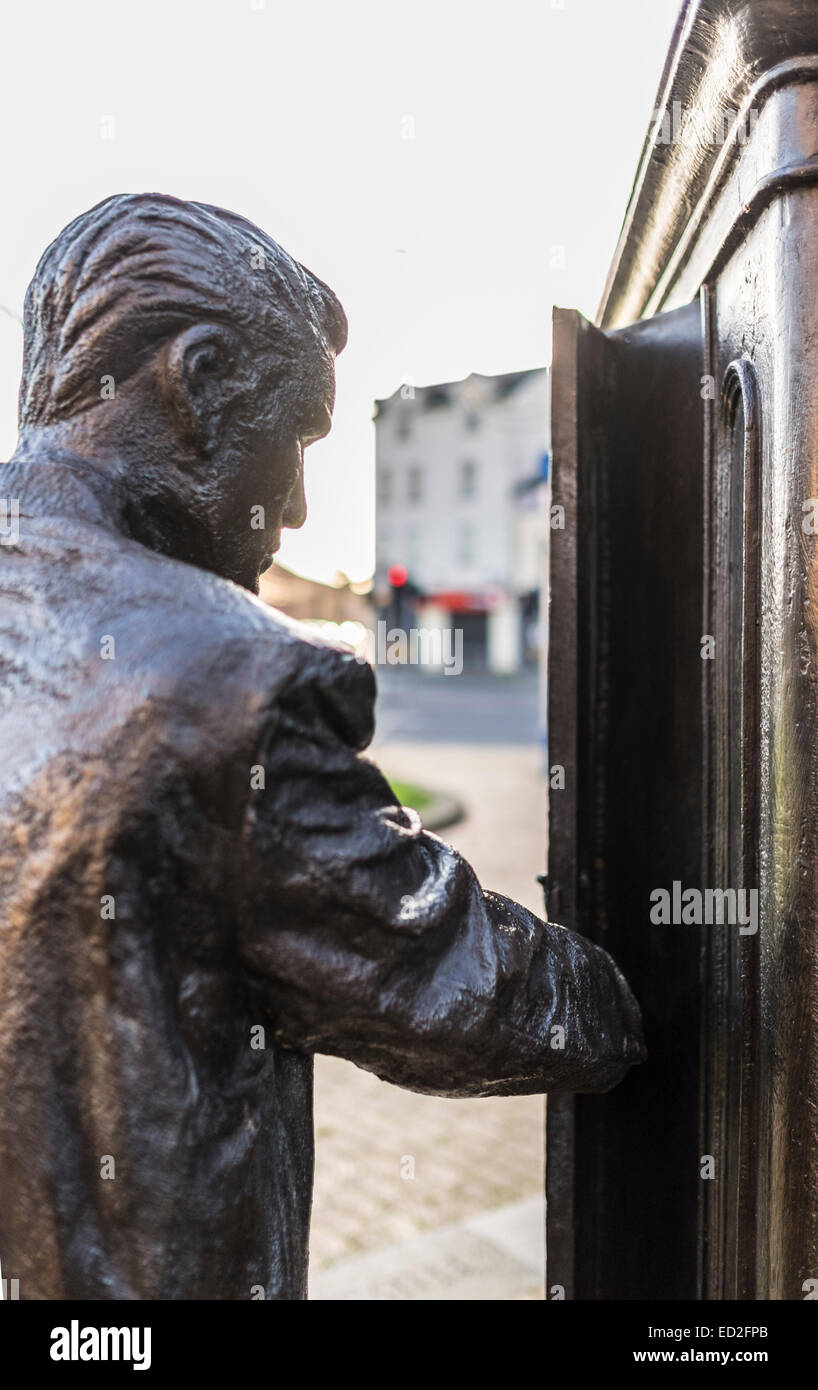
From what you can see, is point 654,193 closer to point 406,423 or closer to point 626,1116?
point 626,1116

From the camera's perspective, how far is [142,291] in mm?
1409

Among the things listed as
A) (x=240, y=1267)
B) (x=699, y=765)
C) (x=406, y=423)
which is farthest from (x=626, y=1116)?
(x=406, y=423)

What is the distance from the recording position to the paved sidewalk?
3.48 meters

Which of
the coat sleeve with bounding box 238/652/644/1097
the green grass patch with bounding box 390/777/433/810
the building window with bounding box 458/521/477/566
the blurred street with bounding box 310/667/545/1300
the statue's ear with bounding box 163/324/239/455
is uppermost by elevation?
the building window with bounding box 458/521/477/566

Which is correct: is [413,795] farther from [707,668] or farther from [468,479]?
[468,479]

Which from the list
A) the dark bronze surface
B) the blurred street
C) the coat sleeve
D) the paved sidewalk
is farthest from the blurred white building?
the coat sleeve

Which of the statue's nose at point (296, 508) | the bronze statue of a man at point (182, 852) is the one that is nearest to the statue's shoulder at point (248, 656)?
the bronze statue of a man at point (182, 852)

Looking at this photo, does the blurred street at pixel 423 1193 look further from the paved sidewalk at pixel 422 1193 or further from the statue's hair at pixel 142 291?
the statue's hair at pixel 142 291

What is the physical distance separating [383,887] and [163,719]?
0.34 m

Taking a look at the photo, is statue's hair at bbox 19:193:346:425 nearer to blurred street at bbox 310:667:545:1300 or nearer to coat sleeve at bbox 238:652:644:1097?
coat sleeve at bbox 238:652:644:1097

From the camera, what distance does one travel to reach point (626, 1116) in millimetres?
2189

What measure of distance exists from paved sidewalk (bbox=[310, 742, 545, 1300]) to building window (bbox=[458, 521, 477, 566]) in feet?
112

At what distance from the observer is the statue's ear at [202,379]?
1.41 metres

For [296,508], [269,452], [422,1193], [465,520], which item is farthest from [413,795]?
[465,520]
